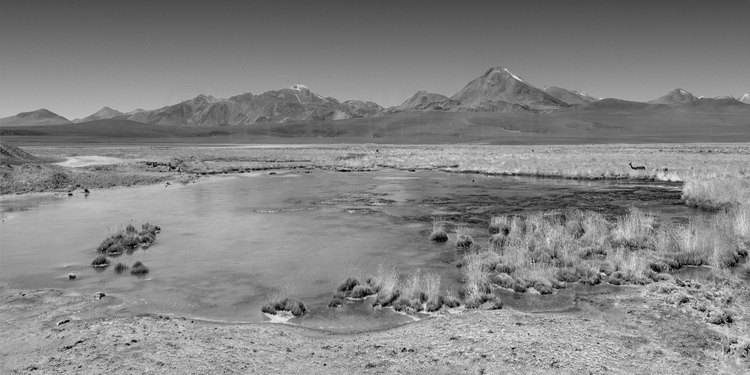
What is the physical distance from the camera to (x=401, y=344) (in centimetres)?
885

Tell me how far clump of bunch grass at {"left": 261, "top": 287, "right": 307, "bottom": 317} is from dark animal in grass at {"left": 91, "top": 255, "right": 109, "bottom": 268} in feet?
23.2

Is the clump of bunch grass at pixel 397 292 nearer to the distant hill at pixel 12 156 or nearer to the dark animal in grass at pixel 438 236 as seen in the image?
the dark animal in grass at pixel 438 236

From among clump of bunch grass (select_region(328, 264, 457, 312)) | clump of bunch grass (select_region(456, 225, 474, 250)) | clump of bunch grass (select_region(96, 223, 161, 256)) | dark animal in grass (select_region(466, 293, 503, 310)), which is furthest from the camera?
clump of bunch grass (select_region(456, 225, 474, 250))

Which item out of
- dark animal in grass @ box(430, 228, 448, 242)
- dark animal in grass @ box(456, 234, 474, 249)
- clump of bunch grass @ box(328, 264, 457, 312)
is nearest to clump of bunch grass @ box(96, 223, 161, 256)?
clump of bunch grass @ box(328, 264, 457, 312)

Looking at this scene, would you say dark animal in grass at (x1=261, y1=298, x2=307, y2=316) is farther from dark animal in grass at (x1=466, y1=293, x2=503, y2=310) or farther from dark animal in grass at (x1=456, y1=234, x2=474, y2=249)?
dark animal in grass at (x1=456, y1=234, x2=474, y2=249)

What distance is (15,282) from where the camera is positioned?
13.4m

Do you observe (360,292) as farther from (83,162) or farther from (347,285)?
(83,162)

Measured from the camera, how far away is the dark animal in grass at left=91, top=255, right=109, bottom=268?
49.8 ft

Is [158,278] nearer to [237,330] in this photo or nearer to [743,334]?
[237,330]

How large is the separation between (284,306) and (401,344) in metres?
3.42

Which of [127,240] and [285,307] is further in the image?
[127,240]

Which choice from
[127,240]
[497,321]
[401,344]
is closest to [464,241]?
[497,321]

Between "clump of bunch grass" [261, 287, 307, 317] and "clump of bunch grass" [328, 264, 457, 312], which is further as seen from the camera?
"clump of bunch grass" [328, 264, 457, 312]

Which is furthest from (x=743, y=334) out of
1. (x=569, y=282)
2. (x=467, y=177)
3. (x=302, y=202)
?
(x=467, y=177)
